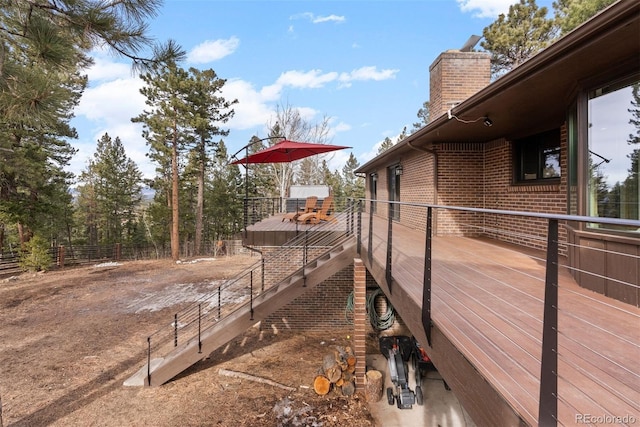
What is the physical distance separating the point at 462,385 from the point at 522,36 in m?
19.8

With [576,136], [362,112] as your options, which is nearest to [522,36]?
[362,112]

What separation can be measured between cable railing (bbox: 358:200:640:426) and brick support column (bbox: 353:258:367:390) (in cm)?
194

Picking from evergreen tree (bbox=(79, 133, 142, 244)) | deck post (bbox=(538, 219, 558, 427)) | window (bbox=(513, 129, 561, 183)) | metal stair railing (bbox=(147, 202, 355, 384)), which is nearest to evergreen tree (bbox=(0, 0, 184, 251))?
metal stair railing (bbox=(147, 202, 355, 384))

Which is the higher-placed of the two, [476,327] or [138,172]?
[138,172]

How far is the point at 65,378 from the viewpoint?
261 inches

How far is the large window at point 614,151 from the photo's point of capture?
284 cm

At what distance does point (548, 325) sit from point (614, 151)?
2.84 meters

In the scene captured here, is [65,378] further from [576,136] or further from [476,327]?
[576,136]

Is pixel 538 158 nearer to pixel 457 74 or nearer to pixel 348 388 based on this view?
pixel 457 74

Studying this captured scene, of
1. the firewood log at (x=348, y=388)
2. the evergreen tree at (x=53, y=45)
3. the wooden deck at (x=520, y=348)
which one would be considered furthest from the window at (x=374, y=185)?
the wooden deck at (x=520, y=348)

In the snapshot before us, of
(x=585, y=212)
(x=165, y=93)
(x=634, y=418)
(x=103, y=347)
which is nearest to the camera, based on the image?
(x=634, y=418)

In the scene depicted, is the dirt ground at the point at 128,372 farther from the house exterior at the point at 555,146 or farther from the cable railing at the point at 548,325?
the house exterior at the point at 555,146

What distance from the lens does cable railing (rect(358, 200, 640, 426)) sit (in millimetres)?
1272

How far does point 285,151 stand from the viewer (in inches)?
353
